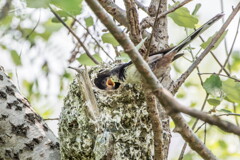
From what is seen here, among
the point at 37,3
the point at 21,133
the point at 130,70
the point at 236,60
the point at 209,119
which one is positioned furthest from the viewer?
the point at 236,60

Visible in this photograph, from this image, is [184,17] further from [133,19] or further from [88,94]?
[88,94]

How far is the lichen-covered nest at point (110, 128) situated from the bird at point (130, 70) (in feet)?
0.21

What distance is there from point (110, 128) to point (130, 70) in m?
0.30

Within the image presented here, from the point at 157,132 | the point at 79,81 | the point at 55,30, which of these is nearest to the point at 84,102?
the point at 79,81

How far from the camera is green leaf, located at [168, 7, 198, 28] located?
77.4 inches

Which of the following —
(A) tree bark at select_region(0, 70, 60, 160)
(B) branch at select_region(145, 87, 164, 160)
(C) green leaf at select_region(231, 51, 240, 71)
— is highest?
(C) green leaf at select_region(231, 51, 240, 71)

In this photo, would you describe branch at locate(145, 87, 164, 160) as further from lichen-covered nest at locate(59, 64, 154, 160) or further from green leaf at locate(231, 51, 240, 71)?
green leaf at locate(231, 51, 240, 71)

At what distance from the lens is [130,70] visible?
2229 millimetres

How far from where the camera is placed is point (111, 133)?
2.13 meters

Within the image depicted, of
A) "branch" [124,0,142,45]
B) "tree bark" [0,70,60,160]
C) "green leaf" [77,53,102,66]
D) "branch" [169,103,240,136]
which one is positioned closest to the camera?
"branch" [169,103,240,136]

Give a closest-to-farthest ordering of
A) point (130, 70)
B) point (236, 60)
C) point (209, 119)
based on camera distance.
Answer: point (209, 119), point (130, 70), point (236, 60)

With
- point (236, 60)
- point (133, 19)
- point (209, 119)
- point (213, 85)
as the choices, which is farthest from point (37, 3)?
point (236, 60)

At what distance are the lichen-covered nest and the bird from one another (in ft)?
0.21

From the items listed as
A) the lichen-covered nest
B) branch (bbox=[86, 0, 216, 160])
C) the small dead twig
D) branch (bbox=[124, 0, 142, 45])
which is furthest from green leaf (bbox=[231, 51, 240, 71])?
branch (bbox=[86, 0, 216, 160])
